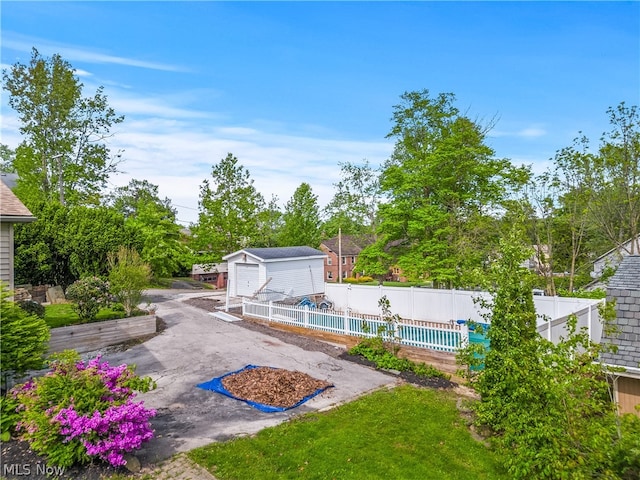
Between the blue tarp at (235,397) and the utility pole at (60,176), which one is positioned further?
the utility pole at (60,176)

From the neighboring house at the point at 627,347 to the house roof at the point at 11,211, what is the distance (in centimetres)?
1510

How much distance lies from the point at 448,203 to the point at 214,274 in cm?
3080

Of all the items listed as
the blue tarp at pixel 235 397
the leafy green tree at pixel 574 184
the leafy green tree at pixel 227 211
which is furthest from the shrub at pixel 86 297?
the leafy green tree at pixel 574 184

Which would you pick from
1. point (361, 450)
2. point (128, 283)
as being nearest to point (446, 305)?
point (361, 450)

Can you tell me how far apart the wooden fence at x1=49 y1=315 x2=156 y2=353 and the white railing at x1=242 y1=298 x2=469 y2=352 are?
4567mm

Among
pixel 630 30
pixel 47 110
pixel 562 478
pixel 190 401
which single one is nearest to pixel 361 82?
pixel 630 30

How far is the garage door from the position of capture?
69.3 ft

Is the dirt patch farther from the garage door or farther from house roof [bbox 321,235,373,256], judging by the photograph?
house roof [bbox 321,235,373,256]

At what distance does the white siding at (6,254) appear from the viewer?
10422mm

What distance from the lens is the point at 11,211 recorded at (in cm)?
1062

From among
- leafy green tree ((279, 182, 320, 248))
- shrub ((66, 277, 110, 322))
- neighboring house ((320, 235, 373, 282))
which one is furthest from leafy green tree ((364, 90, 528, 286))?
neighboring house ((320, 235, 373, 282))

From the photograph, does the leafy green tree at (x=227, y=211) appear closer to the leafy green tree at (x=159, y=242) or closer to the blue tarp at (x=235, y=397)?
the leafy green tree at (x=159, y=242)

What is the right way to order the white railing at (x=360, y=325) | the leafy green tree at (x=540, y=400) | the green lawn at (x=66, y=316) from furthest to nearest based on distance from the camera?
the green lawn at (x=66, y=316) → the white railing at (x=360, y=325) → the leafy green tree at (x=540, y=400)

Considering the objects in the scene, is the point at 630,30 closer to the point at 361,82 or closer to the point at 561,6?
the point at 561,6
